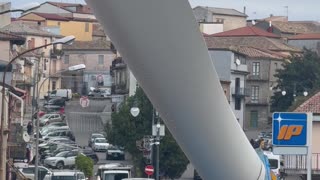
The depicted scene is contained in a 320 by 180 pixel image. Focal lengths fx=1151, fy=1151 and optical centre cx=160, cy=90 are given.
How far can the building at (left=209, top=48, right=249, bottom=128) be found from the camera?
71688mm

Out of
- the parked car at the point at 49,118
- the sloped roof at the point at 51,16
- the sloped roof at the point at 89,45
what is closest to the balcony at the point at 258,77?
the parked car at the point at 49,118

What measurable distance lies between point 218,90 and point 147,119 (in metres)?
42.0

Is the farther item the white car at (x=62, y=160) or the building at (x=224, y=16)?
the building at (x=224, y=16)

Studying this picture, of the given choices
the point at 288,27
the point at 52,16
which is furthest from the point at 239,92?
the point at 52,16

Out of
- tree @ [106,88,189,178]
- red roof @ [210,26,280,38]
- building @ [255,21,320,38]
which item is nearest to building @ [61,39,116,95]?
red roof @ [210,26,280,38]

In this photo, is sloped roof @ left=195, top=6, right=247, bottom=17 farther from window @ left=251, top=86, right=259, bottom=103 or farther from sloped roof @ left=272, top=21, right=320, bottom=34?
window @ left=251, top=86, right=259, bottom=103

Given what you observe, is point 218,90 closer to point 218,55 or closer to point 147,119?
point 147,119

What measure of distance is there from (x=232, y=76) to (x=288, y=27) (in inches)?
1553

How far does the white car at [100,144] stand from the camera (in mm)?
58938

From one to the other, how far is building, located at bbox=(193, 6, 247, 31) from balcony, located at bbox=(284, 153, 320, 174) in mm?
77360

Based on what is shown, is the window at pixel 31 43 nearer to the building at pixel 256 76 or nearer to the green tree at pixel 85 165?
the building at pixel 256 76

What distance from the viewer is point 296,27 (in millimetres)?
113250

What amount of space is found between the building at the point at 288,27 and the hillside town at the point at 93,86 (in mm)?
101

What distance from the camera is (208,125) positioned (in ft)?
23.0
